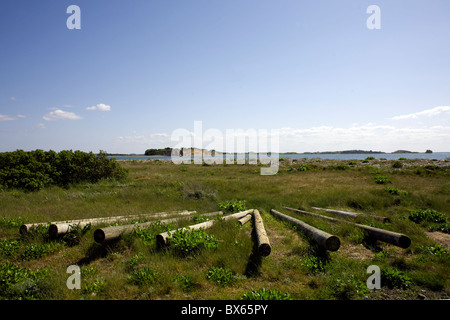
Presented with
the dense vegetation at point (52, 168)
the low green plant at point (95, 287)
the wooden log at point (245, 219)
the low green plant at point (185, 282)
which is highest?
the dense vegetation at point (52, 168)

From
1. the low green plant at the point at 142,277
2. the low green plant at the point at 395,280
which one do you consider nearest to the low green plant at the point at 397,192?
the low green plant at the point at 395,280

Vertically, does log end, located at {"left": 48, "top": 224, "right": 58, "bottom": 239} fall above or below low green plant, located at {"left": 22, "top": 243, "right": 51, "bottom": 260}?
above

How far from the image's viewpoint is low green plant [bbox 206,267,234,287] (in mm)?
4633

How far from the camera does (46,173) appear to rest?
16344 millimetres

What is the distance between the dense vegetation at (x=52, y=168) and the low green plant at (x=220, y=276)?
1560 centimetres

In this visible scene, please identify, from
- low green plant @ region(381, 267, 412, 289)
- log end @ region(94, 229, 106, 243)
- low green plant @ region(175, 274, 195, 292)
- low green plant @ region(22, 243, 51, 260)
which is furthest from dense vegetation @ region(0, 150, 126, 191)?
low green plant @ region(381, 267, 412, 289)

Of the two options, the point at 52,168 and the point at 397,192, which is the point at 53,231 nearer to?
the point at 52,168

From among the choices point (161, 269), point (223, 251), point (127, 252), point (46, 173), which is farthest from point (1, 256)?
point (46, 173)

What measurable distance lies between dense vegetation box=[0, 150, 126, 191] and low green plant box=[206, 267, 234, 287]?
15.6 meters

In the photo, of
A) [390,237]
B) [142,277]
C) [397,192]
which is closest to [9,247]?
[142,277]

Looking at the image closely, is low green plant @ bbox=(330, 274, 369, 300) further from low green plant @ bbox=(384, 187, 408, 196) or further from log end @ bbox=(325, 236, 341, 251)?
low green plant @ bbox=(384, 187, 408, 196)

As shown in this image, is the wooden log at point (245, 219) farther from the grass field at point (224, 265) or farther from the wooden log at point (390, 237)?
the wooden log at point (390, 237)

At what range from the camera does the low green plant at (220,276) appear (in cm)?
463

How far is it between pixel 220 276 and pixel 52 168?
58.8 feet
